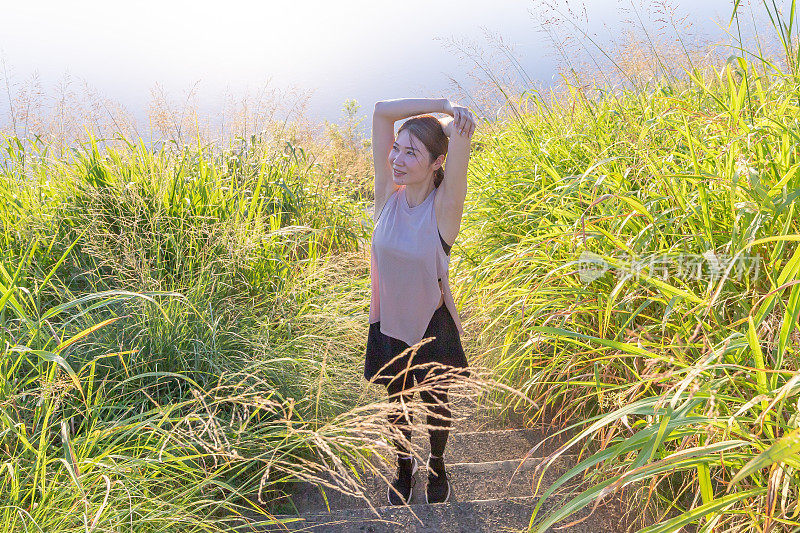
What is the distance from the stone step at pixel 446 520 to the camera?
1.85m

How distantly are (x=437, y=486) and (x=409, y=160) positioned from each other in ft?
3.54

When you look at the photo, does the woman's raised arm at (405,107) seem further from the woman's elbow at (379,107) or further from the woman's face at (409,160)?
the woman's face at (409,160)

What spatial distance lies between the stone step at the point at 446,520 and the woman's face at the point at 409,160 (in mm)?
1040

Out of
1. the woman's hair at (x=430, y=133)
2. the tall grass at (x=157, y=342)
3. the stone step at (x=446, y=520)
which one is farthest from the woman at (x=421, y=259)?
the tall grass at (x=157, y=342)

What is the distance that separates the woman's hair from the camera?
84.1 inches

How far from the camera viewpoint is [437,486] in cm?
213

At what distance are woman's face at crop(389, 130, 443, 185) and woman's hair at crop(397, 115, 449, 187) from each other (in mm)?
19

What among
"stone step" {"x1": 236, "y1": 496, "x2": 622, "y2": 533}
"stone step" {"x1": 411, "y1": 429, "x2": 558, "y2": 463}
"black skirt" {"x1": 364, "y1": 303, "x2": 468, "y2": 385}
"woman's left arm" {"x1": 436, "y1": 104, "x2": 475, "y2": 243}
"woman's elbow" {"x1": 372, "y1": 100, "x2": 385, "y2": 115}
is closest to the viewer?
"stone step" {"x1": 236, "y1": 496, "x2": 622, "y2": 533}

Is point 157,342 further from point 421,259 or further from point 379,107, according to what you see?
point 379,107

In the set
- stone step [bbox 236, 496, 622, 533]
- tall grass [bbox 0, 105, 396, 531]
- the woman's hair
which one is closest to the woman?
the woman's hair

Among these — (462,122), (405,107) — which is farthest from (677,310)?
(405,107)

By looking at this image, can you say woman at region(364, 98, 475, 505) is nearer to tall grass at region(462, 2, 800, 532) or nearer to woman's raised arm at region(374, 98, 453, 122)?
woman's raised arm at region(374, 98, 453, 122)

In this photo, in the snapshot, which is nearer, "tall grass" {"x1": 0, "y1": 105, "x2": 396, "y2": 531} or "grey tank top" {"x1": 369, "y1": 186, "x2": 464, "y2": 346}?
"tall grass" {"x1": 0, "y1": 105, "x2": 396, "y2": 531}

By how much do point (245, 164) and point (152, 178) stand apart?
3.01 ft
